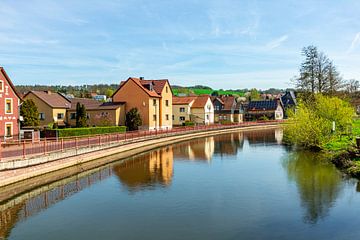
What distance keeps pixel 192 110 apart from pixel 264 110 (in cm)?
2905

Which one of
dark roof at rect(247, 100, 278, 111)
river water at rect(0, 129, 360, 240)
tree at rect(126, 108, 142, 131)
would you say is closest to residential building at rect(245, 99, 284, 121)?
dark roof at rect(247, 100, 278, 111)

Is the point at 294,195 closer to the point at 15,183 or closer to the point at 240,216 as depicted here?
the point at 240,216

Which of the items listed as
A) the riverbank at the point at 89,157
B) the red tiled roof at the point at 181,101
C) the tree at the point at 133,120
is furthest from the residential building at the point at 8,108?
the red tiled roof at the point at 181,101

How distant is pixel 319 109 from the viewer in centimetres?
3472

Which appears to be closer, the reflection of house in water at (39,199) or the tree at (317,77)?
the reflection of house in water at (39,199)

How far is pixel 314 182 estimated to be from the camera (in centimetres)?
1961

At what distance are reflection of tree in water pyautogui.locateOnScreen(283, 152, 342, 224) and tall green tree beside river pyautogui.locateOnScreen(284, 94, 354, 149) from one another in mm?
2978

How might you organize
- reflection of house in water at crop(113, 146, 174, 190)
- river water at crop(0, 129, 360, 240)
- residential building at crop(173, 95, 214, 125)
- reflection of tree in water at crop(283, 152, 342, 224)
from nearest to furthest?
river water at crop(0, 129, 360, 240) → reflection of tree in water at crop(283, 152, 342, 224) → reflection of house in water at crop(113, 146, 174, 190) → residential building at crop(173, 95, 214, 125)

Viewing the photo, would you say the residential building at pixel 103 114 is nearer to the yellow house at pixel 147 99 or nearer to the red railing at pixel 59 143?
the yellow house at pixel 147 99

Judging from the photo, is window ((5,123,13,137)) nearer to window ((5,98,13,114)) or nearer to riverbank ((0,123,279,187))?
window ((5,98,13,114))

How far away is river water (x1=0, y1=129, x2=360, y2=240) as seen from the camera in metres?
12.1

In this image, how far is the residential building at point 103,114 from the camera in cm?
4694

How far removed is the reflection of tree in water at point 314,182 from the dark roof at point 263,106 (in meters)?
63.7

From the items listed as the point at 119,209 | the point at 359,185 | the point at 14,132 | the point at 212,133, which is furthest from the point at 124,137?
the point at 212,133
